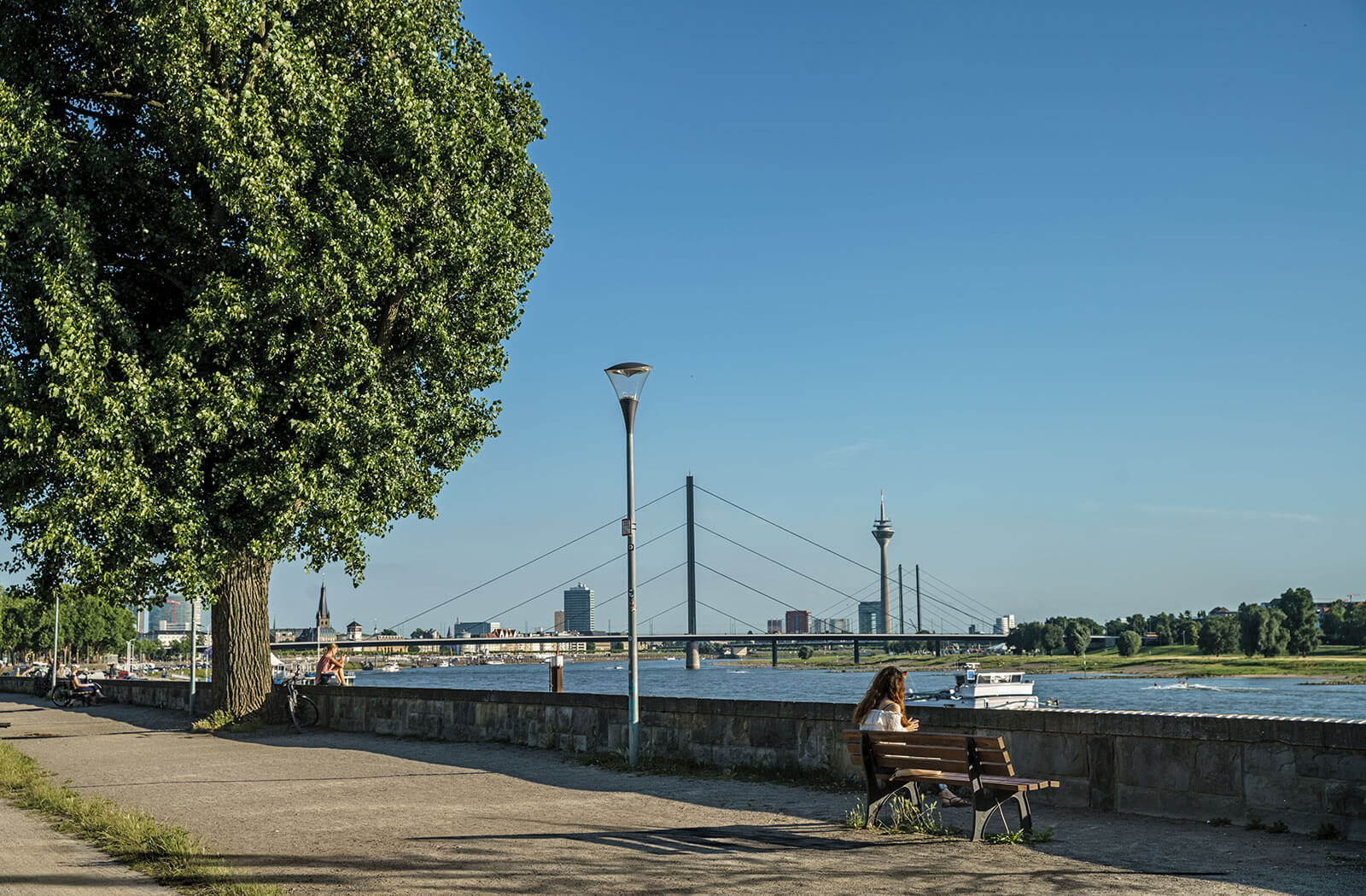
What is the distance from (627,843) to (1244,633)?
390 feet

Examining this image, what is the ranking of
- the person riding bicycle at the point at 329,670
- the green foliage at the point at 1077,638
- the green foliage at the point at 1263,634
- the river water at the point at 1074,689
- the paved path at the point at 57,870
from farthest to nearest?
the green foliage at the point at 1077,638 → the green foliage at the point at 1263,634 → the river water at the point at 1074,689 → the person riding bicycle at the point at 329,670 → the paved path at the point at 57,870

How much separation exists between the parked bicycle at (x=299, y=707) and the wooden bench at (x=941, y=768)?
12.0 meters

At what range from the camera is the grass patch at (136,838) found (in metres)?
6.07

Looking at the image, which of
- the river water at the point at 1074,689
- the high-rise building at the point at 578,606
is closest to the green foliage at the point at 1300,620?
the river water at the point at 1074,689

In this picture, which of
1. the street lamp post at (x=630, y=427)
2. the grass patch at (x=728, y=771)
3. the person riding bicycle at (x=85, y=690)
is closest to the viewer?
the grass patch at (x=728, y=771)

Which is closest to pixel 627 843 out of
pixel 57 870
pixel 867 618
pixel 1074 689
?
pixel 57 870

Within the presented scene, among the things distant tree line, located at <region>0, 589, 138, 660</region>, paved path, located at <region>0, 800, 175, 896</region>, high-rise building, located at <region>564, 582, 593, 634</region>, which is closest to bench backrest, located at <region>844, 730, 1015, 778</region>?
paved path, located at <region>0, 800, 175, 896</region>

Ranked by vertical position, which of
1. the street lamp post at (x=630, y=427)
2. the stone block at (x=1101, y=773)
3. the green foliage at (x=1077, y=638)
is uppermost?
the street lamp post at (x=630, y=427)

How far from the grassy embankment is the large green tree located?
93593 millimetres

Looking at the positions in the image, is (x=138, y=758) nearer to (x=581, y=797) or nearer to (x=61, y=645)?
(x=581, y=797)

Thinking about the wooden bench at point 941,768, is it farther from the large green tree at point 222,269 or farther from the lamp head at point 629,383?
the large green tree at point 222,269

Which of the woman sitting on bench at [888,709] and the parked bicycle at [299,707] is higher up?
the woman sitting on bench at [888,709]

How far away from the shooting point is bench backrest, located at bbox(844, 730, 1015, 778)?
7.40m

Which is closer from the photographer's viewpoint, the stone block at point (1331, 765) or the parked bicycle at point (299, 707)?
the stone block at point (1331, 765)
